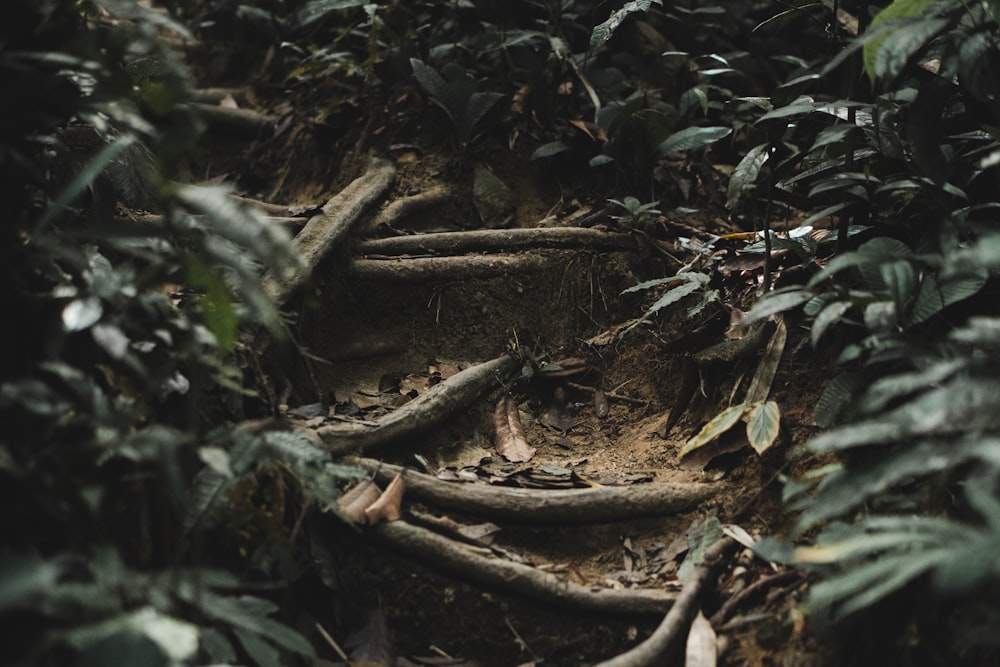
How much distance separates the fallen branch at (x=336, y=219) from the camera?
119 inches

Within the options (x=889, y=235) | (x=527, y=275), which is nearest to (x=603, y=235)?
(x=527, y=275)

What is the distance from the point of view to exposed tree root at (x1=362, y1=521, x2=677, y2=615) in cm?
246

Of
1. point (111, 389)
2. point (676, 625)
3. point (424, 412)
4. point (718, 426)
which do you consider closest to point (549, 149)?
point (424, 412)

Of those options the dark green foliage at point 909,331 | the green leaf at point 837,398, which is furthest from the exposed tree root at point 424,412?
the green leaf at point 837,398

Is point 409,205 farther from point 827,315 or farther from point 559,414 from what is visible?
point 827,315

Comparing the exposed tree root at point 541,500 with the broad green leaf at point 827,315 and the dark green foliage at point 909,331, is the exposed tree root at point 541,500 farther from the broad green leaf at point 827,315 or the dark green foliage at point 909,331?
the broad green leaf at point 827,315

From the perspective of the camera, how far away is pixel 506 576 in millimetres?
2496

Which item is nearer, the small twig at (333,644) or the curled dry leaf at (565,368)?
the small twig at (333,644)

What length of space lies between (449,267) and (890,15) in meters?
1.92

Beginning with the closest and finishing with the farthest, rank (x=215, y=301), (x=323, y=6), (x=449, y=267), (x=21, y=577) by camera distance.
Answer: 1. (x=21, y=577)
2. (x=215, y=301)
3. (x=449, y=267)
4. (x=323, y=6)

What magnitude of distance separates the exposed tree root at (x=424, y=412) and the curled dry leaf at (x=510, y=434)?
10 cm

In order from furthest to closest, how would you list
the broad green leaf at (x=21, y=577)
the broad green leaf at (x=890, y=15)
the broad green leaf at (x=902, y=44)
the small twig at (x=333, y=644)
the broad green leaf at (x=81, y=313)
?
the small twig at (x=333, y=644), the broad green leaf at (x=890, y=15), the broad green leaf at (x=902, y=44), the broad green leaf at (x=81, y=313), the broad green leaf at (x=21, y=577)

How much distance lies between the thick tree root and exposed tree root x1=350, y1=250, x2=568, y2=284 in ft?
0.15

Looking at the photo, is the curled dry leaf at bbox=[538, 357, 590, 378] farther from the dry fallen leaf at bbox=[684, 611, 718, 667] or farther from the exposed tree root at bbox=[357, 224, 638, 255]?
the dry fallen leaf at bbox=[684, 611, 718, 667]
